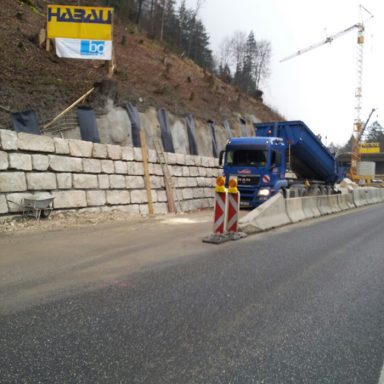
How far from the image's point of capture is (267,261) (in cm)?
648

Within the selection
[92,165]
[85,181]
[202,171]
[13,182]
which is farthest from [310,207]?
[13,182]

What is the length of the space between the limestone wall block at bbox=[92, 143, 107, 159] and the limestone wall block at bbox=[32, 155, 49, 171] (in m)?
1.93

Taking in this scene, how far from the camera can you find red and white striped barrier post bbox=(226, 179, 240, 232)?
28.5ft

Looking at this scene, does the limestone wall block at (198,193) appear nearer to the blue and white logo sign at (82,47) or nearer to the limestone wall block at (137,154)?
the limestone wall block at (137,154)

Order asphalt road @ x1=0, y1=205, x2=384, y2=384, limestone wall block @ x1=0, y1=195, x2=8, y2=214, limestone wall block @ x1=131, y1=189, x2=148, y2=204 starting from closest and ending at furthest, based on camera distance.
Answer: asphalt road @ x1=0, y1=205, x2=384, y2=384, limestone wall block @ x1=0, y1=195, x2=8, y2=214, limestone wall block @ x1=131, y1=189, x2=148, y2=204

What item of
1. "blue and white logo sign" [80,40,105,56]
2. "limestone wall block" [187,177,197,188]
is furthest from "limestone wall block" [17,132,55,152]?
"limestone wall block" [187,177,197,188]

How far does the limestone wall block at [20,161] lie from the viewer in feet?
31.4

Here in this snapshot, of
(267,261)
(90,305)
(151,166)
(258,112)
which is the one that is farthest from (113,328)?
(258,112)

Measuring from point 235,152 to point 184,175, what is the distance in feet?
8.16

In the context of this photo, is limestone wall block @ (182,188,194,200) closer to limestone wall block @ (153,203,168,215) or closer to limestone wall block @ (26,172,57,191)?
limestone wall block @ (153,203,168,215)

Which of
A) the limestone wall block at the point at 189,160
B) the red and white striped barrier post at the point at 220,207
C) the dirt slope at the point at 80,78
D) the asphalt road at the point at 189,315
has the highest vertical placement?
the dirt slope at the point at 80,78

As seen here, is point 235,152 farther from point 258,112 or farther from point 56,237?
point 258,112

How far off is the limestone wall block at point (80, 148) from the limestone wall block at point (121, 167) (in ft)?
3.83

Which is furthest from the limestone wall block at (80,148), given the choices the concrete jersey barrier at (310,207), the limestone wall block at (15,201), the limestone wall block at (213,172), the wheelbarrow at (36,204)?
the limestone wall block at (213,172)
